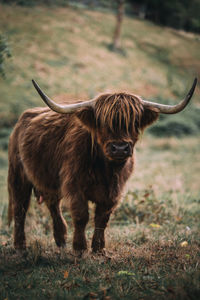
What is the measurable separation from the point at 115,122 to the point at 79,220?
3.84ft

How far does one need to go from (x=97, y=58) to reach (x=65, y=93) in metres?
8.77

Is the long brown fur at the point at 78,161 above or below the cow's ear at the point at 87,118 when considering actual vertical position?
below

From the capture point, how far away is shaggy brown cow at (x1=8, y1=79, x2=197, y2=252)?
129 inches

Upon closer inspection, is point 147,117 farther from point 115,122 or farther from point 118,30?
point 118,30

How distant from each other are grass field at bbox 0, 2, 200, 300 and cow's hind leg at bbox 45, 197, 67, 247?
0.19m

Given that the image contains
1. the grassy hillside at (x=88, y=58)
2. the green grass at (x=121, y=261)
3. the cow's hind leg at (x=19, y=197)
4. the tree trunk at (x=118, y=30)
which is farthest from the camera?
the tree trunk at (x=118, y=30)

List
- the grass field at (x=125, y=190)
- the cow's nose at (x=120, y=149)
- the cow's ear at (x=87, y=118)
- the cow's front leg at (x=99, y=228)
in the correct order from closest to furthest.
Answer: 1. the grass field at (x=125, y=190)
2. the cow's nose at (x=120, y=149)
3. the cow's ear at (x=87, y=118)
4. the cow's front leg at (x=99, y=228)

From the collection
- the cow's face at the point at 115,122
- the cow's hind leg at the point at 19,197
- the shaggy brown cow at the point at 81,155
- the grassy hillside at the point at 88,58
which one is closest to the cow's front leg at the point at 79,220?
the shaggy brown cow at the point at 81,155

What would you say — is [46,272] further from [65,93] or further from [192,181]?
[65,93]

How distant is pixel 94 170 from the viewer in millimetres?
3508

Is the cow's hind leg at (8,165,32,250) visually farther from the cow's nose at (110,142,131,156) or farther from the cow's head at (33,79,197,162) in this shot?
the cow's nose at (110,142,131,156)

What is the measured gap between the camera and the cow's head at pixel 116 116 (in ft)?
10.4

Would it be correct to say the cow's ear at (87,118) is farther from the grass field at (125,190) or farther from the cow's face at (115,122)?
the grass field at (125,190)

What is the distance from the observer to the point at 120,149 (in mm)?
3107
